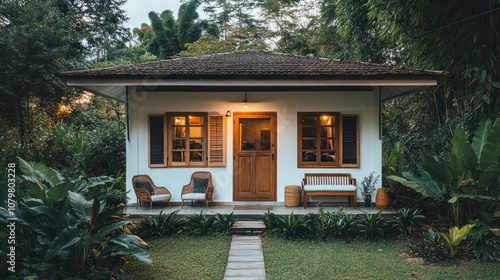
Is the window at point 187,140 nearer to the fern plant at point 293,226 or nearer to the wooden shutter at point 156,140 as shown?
the wooden shutter at point 156,140

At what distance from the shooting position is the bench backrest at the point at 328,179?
8.17 metres

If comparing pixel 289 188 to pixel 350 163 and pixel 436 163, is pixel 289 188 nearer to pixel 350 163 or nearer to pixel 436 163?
pixel 350 163

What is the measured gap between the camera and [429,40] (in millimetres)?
7773

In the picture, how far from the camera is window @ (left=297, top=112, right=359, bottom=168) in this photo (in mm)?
8211

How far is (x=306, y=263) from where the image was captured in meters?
5.35

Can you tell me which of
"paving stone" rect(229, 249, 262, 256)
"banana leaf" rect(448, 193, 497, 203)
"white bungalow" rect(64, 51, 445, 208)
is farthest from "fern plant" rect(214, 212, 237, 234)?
"banana leaf" rect(448, 193, 497, 203)

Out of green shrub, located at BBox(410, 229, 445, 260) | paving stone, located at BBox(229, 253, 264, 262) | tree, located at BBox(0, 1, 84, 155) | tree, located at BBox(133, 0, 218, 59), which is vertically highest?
tree, located at BBox(133, 0, 218, 59)

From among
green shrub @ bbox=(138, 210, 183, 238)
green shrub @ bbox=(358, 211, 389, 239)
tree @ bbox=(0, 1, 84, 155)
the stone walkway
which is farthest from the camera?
tree @ bbox=(0, 1, 84, 155)

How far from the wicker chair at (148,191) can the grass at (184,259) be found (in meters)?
1.26

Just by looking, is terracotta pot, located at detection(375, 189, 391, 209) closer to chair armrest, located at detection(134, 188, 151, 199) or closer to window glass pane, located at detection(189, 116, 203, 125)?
window glass pane, located at detection(189, 116, 203, 125)

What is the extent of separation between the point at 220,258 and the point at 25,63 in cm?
916

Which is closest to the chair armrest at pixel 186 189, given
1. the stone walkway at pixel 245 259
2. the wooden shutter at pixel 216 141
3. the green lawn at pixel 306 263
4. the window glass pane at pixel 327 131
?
the wooden shutter at pixel 216 141

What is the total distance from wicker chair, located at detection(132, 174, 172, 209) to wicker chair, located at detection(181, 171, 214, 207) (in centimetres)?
44

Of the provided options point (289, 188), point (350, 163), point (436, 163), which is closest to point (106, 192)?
point (289, 188)
